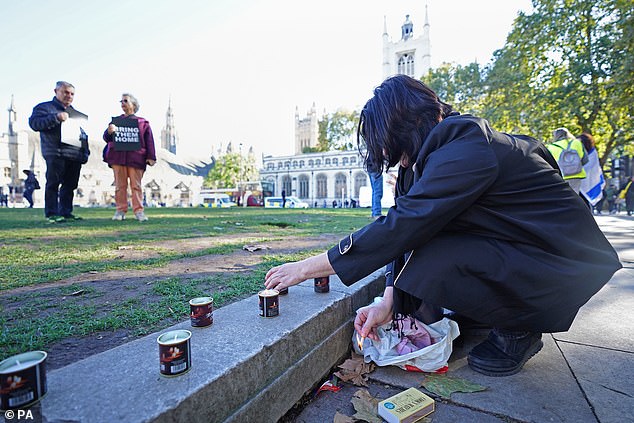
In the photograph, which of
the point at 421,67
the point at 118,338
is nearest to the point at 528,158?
the point at 118,338

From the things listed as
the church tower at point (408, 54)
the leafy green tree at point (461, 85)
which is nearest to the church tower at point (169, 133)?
the church tower at point (408, 54)

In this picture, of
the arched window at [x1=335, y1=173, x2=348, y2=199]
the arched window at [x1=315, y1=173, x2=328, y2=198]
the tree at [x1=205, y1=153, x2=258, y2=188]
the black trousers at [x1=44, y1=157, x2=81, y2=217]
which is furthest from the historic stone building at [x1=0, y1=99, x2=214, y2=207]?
the black trousers at [x1=44, y1=157, x2=81, y2=217]

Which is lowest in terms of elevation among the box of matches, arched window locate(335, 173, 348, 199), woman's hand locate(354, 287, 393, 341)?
the box of matches

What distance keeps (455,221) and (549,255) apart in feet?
1.42

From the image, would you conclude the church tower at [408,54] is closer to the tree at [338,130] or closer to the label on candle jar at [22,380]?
the tree at [338,130]

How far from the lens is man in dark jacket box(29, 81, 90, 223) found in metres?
5.80

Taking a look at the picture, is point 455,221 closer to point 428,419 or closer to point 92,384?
point 428,419

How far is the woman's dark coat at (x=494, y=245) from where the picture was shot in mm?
1372

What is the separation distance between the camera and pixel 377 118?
5.55 feet

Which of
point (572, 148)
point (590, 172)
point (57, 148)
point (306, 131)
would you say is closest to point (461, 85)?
point (590, 172)

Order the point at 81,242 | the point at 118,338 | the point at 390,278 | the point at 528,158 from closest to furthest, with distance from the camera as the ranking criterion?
the point at 118,338 < the point at 528,158 < the point at 390,278 < the point at 81,242

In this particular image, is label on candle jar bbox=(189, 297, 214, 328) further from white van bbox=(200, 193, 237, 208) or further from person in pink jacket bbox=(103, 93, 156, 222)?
white van bbox=(200, 193, 237, 208)

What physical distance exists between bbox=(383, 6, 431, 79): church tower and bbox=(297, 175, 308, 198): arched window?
87.5ft

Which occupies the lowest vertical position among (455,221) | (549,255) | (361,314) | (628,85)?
(361,314)
